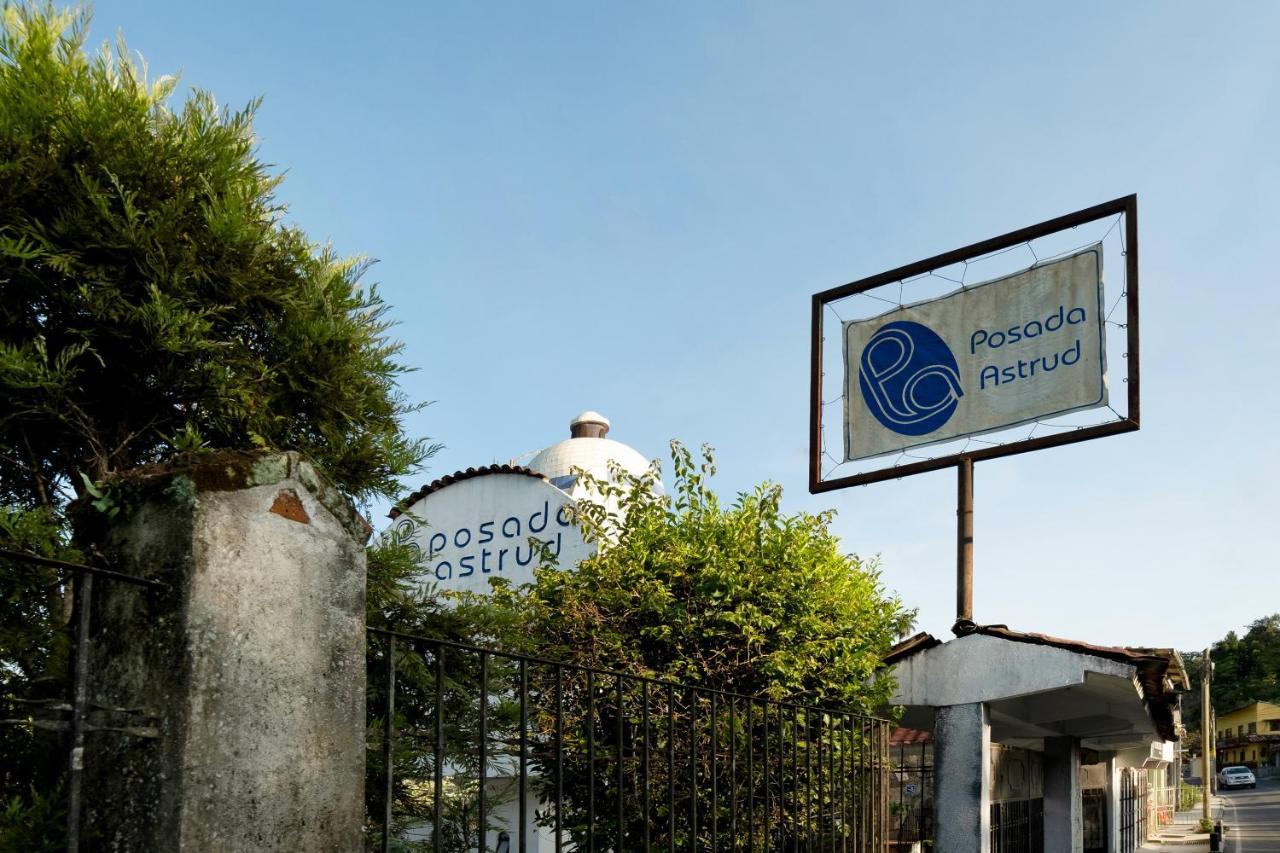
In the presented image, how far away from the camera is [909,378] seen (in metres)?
12.3

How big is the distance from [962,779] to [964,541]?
7.91 ft

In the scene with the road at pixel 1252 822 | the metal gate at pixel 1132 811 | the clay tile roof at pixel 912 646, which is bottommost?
the road at pixel 1252 822

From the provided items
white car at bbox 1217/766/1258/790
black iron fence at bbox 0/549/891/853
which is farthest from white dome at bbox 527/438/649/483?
white car at bbox 1217/766/1258/790

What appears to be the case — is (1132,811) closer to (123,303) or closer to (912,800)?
(912,800)

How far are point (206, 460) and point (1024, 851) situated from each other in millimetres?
16374

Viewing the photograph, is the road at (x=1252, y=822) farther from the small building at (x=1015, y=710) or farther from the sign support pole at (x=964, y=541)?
the sign support pole at (x=964, y=541)

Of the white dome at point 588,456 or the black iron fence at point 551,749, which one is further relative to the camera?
the white dome at point 588,456

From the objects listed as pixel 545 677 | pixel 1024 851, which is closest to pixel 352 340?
pixel 545 677

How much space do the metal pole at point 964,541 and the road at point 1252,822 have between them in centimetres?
2162

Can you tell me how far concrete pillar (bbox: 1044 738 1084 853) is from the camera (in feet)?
51.9

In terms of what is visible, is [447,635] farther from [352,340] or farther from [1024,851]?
[1024,851]

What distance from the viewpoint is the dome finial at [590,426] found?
27531 millimetres

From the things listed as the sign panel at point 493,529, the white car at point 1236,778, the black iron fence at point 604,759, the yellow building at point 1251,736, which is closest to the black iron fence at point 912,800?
the sign panel at point 493,529

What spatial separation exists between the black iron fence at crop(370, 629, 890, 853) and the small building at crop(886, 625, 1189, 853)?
3.54 ft
